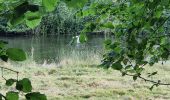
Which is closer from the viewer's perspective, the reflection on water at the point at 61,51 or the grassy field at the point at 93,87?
the grassy field at the point at 93,87

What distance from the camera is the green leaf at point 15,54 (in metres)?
0.88

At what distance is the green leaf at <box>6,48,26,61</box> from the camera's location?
881 millimetres

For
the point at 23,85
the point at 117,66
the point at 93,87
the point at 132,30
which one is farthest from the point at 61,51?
the point at 23,85

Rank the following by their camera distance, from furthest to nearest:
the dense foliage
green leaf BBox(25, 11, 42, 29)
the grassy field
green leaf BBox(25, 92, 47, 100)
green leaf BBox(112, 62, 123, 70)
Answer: the grassy field
the dense foliage
green leaf BBox(112, 62, 123, 70)
green leaf BBox(25, 11, 42, 29)
green leaf BBox(25, 92, 47, 100)

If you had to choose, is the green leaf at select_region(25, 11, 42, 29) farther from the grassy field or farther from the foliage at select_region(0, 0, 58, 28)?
the grassy field

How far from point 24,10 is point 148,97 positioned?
7.21 m

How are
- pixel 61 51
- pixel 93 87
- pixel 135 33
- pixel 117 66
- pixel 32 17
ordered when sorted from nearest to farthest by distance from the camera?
pixel 32 17, pixel 117 66, pixel 135 33, pixel 93 87, pixel 61 51

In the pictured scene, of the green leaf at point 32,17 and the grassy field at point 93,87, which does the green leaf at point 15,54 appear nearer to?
the green leaf at point 32,17

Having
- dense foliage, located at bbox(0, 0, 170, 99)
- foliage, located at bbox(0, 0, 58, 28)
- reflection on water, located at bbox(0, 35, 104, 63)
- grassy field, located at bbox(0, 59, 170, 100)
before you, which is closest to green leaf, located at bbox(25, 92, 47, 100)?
foliage, located at bbox(0, 0, 58, 28)

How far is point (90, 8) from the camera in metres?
2.29

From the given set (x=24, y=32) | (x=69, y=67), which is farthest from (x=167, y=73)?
(x=24, y=32)

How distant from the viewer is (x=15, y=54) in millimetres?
885

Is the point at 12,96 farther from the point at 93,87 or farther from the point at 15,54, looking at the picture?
the point at 93,87

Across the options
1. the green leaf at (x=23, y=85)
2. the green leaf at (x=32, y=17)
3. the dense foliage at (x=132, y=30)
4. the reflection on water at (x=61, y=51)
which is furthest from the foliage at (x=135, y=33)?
the reflection on water at (x=61, y=51)
